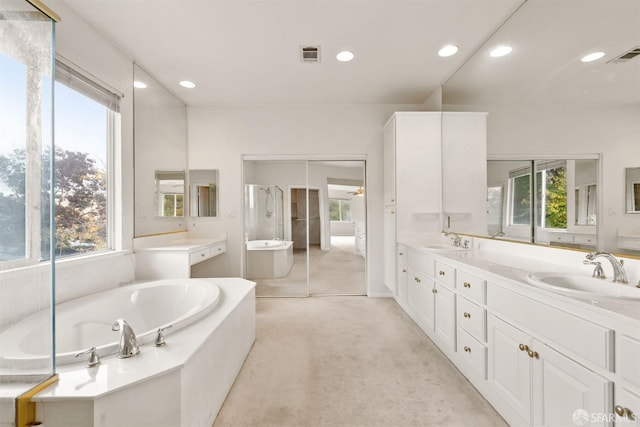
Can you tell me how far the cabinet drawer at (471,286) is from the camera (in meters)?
1.68

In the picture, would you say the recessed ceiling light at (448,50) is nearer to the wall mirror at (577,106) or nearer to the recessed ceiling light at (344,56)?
the wall mirror at (577,106)

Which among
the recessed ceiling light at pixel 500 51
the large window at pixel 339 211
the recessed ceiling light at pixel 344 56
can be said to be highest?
the recessed ceiling light at pixel 344 56

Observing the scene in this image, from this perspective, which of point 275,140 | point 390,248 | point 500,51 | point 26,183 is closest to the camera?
point 26,183

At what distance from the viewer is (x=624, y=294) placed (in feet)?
3.80

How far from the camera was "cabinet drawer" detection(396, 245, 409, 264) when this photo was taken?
300 cm

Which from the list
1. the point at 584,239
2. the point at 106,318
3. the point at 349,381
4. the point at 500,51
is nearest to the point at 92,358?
the point at 106,318

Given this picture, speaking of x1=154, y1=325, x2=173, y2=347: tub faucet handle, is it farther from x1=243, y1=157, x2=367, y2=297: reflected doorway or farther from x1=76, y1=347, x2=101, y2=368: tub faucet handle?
x1=243, y1=157, x2=367, y2=297: reflected doorway

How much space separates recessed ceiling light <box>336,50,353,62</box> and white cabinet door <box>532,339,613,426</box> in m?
2.56

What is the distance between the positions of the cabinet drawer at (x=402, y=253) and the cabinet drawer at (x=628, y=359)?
6.70ft

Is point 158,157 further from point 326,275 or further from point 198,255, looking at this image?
point 326,275

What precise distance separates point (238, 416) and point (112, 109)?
2.59 m

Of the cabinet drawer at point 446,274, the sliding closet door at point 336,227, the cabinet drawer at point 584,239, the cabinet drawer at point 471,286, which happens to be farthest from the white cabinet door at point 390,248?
the cabinet drawer at point 584,239

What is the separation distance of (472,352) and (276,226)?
9.41 ft

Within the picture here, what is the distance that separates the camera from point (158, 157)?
308cm
